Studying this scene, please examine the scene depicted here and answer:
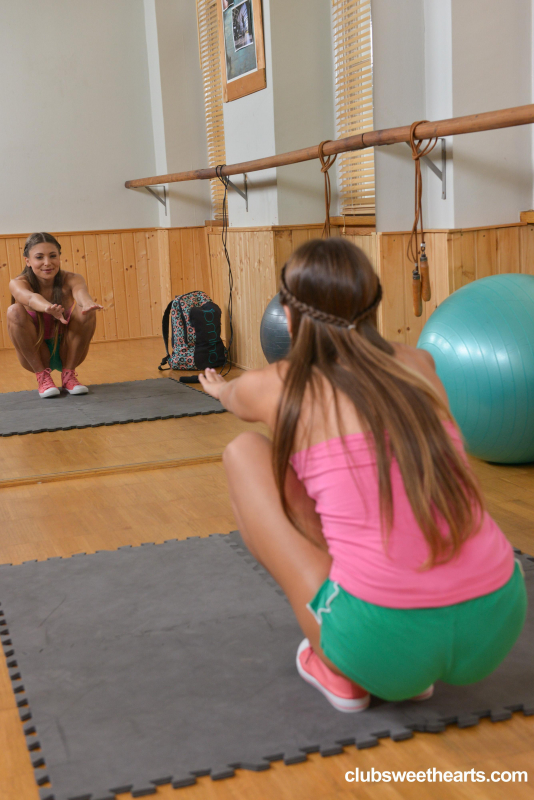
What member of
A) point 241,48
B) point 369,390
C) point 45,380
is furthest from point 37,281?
point 369,390

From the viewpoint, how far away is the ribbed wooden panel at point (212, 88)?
589 cm

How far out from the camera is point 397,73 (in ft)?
11.7

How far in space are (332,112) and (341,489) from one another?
Answer: 3739mm

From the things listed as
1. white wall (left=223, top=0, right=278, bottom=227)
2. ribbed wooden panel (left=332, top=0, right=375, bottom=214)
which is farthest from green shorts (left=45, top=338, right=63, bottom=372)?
ribbed wooden panel (left=332, top=0, right=375, bottom=214)

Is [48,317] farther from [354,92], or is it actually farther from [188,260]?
[188,260]

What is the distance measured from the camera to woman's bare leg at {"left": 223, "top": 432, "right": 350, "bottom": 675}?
1323 millimetres

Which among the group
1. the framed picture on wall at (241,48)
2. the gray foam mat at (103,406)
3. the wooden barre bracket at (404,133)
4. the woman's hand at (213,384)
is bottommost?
the gray foam mat at (103,406)

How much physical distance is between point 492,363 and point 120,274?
14.7 feet

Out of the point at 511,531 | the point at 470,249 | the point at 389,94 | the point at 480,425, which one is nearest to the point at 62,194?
the point at 389,94

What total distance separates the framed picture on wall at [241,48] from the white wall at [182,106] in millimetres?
1342

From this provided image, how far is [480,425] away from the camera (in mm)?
2668

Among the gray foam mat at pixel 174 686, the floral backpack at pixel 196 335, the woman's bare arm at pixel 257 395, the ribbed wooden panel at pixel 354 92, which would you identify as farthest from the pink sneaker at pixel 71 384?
the woman's bare arm at pixel 257 395

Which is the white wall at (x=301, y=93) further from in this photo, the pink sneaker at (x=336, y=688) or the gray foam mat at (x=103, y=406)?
the pink sneaker at (x=336, y=688)

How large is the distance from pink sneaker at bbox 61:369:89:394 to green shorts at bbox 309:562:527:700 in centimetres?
330
